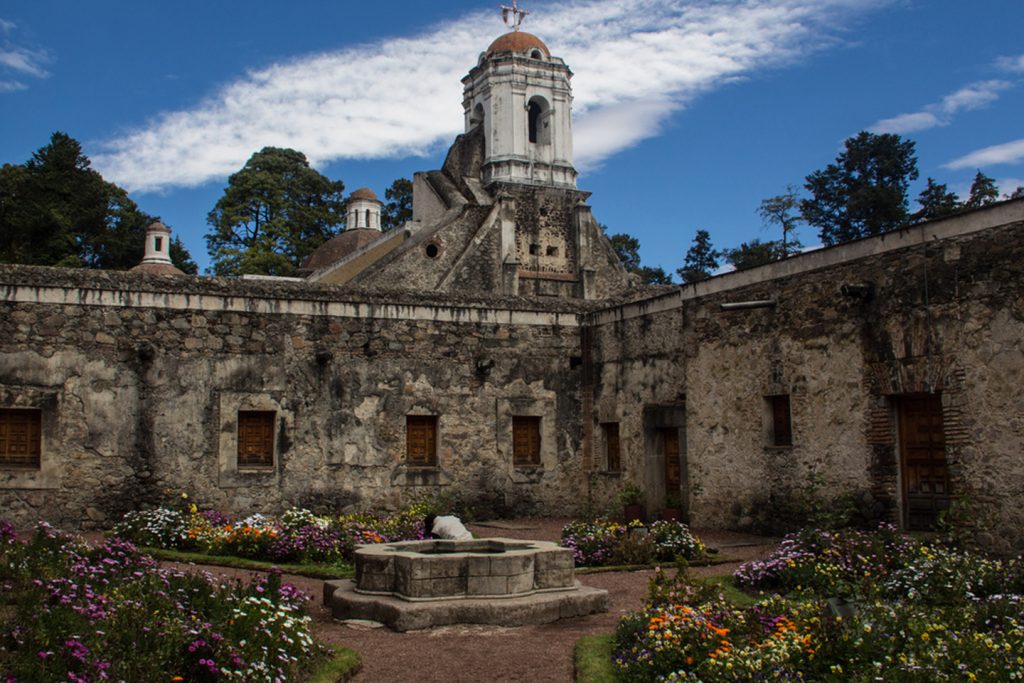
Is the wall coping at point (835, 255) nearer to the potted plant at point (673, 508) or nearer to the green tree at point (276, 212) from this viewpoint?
the potted plant at point (673, 508)

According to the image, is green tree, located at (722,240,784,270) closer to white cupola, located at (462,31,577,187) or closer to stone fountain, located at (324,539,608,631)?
white cupola, located at (462,31,577,187)

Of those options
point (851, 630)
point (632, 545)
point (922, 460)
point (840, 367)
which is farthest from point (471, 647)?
point (840, 367)

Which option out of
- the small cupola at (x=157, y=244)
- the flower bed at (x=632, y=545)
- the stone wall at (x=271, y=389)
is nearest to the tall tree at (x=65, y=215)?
the small cupola at (x=157, y=244)

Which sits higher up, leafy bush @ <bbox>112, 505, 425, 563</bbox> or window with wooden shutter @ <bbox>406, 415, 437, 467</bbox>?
window with wooden shutter @ <bbox>406, 415, 437, 467</bbox>

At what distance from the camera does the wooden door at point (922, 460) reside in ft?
38.8

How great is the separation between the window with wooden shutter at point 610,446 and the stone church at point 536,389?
0.20 ft

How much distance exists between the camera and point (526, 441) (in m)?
17.8

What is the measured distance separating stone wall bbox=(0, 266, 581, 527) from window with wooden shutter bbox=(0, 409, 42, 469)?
218 mm

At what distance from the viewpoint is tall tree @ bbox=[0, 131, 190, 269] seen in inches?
1668

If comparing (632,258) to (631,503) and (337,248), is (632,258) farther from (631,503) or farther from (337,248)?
(631,503)

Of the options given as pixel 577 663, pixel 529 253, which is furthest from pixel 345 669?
pixel 529 253

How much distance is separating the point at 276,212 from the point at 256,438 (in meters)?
37.3

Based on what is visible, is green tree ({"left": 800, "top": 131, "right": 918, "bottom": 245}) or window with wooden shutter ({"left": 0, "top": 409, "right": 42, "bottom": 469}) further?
green tree ({"left": 800, "top": 131, "right": 918, "bottom": 245})

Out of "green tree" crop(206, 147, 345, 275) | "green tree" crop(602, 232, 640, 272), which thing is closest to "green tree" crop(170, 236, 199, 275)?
"green tree" crop(206, 147, 345, 275)
